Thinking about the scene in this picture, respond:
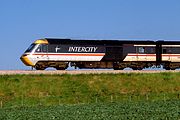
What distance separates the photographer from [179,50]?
220 feet

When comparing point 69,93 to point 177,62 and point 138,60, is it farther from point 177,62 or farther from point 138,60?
point 177,62

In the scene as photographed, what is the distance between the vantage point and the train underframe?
6059 cm

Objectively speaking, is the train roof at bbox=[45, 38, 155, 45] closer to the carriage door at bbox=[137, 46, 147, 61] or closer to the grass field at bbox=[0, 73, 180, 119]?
the carriage door at bbox=[137, 46, 147, 61]

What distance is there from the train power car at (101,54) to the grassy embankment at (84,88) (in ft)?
13.3

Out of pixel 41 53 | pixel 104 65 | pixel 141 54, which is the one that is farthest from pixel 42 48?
pixel 141 54

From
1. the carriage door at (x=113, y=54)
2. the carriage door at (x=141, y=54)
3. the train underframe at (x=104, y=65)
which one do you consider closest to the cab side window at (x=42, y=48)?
the train underframe at (x=104, y=65)

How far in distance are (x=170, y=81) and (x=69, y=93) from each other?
13115 mm

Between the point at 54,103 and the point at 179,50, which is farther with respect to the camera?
the point at 179,50

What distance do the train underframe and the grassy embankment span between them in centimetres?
384

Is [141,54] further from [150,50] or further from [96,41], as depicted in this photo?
[96,41]

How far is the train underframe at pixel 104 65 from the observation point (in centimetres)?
6059

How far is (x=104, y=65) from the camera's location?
63.9 meters

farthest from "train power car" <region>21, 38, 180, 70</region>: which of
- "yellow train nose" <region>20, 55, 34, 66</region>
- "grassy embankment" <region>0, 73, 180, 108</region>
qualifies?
"grassy embankment" <region>0, 73, 180, 108</region>

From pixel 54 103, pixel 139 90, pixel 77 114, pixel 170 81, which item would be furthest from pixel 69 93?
pixel 77 114
